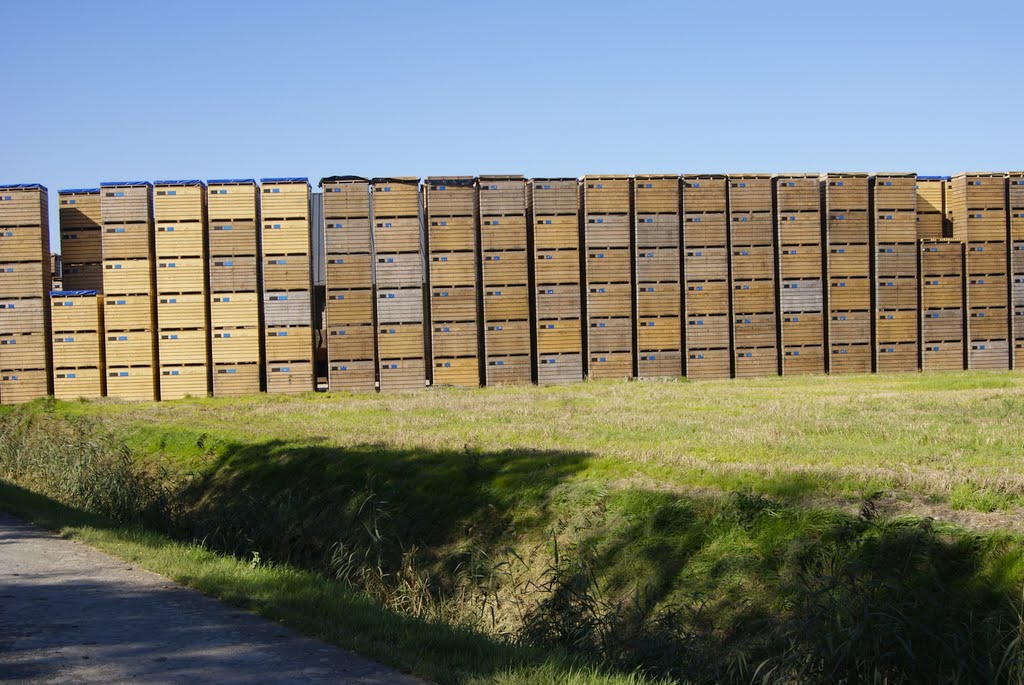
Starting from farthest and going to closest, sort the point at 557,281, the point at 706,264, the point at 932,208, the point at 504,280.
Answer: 1. the point at 932,208
2. the point at 706,264
3. the point at 557,281
4. the point at 504,280

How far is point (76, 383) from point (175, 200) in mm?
4805

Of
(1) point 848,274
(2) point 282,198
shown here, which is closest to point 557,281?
(2) point 282,198

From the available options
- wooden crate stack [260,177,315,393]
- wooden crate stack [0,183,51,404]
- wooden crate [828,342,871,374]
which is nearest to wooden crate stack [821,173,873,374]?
wooden crate [828,342,871,374]

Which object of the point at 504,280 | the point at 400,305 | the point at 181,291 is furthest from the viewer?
the point at 504,280

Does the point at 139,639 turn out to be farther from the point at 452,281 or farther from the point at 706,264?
the point at 706,264

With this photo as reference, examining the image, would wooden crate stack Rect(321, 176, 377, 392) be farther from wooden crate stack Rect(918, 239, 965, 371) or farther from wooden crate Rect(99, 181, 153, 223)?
wooden crate stack Rect(918, 239, 965, 371)

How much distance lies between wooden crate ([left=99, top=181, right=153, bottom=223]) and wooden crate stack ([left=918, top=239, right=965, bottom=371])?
1904 centimetres

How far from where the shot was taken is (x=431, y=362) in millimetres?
23234

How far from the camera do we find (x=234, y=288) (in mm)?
22641

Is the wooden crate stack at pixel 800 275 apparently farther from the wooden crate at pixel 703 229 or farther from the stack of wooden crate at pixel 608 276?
the stack of wooden crate at pixel 608 276

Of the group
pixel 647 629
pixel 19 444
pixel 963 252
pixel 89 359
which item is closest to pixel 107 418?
pixel 19 444

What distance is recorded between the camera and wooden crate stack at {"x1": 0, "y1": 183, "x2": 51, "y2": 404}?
2238cm

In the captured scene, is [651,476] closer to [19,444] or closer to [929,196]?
[19,444]

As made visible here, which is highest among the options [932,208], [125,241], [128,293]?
[932,208]
